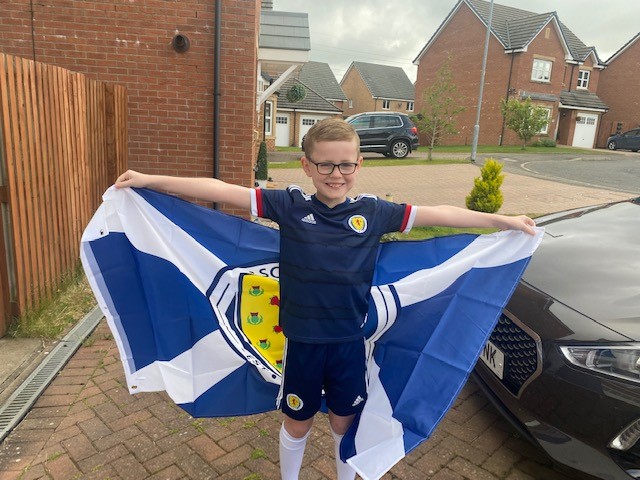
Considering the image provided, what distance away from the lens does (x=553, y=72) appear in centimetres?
3244

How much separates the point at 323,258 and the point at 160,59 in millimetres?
5437

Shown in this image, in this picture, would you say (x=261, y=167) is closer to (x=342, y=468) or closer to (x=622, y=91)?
(x=342, y=468)

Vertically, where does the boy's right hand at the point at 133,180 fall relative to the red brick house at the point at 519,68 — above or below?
below

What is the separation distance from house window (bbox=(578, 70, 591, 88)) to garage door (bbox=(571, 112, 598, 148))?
288 centimetres

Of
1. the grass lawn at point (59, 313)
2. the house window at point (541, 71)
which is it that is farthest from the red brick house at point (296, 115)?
the grass lawn at point (59, 313)

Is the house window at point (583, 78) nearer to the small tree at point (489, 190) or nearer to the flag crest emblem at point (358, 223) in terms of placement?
the small tree at point (489, 190)

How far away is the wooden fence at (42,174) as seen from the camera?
3529 mm

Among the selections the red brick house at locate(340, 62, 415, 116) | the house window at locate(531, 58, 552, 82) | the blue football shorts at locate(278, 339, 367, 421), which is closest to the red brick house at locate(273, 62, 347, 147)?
the red brick house at locate(340, 62, 415, 116)

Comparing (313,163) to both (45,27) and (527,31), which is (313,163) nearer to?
(45,27)

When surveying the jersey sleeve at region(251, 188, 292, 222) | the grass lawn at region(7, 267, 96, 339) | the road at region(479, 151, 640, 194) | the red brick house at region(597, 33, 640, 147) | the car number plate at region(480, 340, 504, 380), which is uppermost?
the red brick house at region(597, 33, 640, 147)

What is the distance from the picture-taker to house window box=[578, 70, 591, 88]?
35844 millimetres

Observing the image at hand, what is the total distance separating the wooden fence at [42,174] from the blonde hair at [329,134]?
265 cm

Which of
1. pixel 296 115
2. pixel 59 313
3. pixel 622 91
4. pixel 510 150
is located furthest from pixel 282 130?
pixel 59 313

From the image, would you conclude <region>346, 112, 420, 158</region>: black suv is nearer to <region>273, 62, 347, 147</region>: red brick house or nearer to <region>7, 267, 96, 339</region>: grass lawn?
<region>273, 62, 347, 147</region>: red brick house
